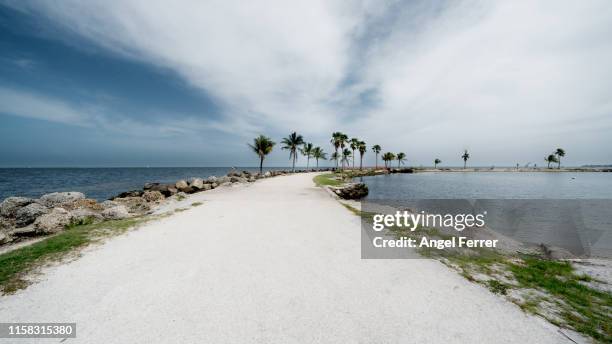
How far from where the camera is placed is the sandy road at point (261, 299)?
3.10 meters

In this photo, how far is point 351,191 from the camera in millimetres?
23141

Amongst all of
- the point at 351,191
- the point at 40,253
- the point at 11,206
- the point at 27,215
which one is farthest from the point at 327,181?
the point at 40,253

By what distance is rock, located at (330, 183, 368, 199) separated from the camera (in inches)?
791

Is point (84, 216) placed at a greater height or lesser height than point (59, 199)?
greater

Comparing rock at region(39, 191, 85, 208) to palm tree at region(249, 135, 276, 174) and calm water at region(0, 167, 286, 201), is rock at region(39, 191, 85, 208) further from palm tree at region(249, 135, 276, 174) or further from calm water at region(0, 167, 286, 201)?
palm tree at region(249, 135, 276, 174)

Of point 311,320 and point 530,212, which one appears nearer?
point 311,320

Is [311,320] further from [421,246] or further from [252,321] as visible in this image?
[421,246]

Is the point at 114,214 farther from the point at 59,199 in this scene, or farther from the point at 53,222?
the point at 59,199

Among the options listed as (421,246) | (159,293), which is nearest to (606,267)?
(421,246)

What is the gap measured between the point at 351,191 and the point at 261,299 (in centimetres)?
2003

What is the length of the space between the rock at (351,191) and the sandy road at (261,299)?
1390 centimetres

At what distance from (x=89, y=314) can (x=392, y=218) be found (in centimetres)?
975

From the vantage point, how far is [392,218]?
1009 centimetres

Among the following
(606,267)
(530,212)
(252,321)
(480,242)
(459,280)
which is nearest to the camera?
(252,321)
